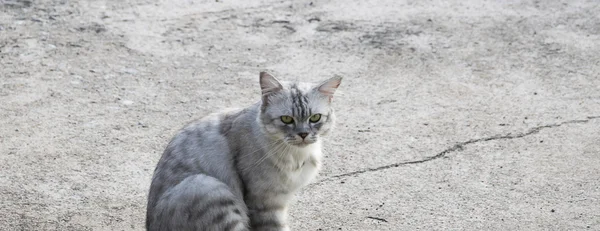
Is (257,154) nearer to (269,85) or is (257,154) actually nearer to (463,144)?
(269,85)

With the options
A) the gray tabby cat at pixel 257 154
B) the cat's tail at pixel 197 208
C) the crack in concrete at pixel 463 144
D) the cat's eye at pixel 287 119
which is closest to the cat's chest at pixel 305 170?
the gray tabby cat at pixel 257 154

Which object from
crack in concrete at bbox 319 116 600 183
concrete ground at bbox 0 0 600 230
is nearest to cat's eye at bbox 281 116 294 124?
concrete ground at bbox 0 0 600 230

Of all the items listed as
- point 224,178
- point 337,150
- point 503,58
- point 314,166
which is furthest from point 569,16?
point 224,178

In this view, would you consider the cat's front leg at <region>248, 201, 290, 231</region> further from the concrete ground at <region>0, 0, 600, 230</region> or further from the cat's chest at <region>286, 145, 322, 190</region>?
the concrete ground at <region>0, 0, 600, 230</region>

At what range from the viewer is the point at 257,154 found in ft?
14.5

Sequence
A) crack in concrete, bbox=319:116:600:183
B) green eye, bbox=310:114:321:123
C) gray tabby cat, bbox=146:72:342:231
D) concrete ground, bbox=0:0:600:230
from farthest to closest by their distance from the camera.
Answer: crack in concrete, bbox=319:116:600:183 < concrete ground, bbox=0:0:600:230 < green eye, bbox=310:114:321:123 < gray tabby cat, bbox=146:72:342:231

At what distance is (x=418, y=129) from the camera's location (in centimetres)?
598

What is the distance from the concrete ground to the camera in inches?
200

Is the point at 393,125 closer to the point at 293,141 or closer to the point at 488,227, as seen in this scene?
the point at 488,227

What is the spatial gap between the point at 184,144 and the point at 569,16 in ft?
15.3

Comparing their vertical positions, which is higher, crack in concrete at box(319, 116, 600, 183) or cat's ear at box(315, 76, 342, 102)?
cat's ear at box(315, 76, 342, 102)

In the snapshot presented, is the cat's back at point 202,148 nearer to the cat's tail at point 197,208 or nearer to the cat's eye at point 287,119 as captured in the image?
the cat's tail at point 197,208

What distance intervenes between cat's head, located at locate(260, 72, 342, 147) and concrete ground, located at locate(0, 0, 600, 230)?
2.38ft

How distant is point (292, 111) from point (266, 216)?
544 mm
